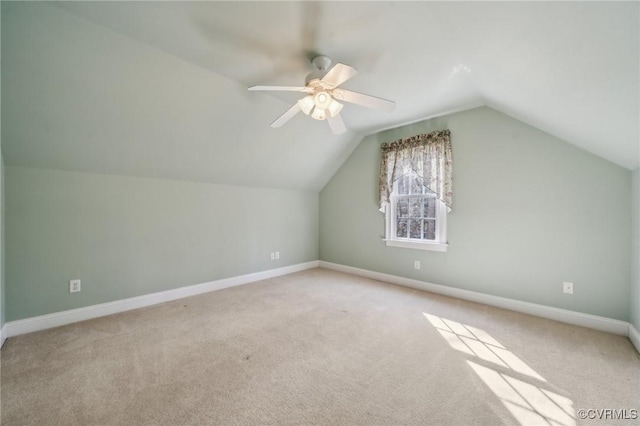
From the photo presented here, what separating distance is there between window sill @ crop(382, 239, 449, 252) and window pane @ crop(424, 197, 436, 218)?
0.42 m

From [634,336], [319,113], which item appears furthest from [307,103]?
[634,336]

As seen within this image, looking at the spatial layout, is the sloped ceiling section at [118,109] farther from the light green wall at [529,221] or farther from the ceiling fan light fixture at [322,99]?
the light green wall at [529,221]

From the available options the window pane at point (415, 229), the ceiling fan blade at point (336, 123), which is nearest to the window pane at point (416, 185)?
the window pane at point (415, 229)

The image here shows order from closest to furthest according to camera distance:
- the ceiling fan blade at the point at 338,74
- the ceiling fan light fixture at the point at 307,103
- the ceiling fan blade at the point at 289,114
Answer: the ceiling fan blade at the point at 338,74 → the ceiling fan light fixture at the point at 307,103 → the ceiling fan blade at the point at 289,114

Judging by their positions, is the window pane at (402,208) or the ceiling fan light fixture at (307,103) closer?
the ceiling fan light fixture at (307,103)

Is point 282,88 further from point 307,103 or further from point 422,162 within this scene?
point 422,162

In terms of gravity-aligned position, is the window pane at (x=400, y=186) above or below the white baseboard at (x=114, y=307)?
above

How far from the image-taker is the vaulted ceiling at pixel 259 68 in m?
1.55

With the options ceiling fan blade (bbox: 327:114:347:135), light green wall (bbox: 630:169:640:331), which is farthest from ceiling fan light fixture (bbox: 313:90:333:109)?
light green wall (bbox: 630:169:640:331)

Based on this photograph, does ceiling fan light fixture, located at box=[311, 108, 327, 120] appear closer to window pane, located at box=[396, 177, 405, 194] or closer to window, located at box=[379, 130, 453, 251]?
window, located at box=[379, 130, 453, 251]

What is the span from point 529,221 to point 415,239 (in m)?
1.42

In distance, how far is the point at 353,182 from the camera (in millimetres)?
4727
